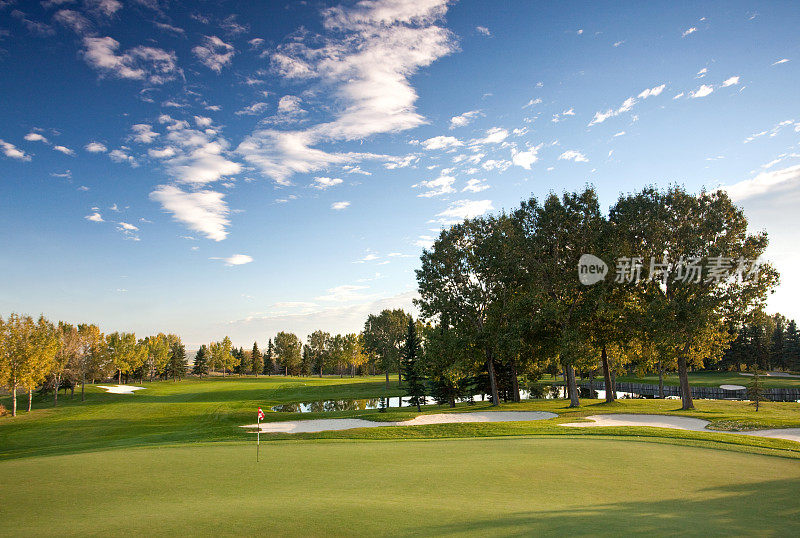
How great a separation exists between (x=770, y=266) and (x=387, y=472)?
97.7 feet

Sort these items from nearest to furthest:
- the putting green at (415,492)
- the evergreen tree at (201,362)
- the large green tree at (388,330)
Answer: the putting green at (415,492)
the large green tree at (388,330)
the evergreen tree at (201,362)

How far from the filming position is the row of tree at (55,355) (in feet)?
127

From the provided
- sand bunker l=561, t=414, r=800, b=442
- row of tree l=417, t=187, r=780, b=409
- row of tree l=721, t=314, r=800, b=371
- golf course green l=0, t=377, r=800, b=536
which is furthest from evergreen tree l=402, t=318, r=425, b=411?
row of tree l=721, t=314, r=800, b=371

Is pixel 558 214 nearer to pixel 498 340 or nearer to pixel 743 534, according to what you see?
pixel 498 340

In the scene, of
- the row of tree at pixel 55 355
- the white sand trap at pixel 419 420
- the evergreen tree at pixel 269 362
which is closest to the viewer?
the white sand trap at pixel 419 420

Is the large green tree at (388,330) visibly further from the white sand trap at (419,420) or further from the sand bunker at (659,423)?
the sand bunker at (659,423)

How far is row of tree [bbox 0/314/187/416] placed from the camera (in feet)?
127

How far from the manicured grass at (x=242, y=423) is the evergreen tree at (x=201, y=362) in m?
43.4

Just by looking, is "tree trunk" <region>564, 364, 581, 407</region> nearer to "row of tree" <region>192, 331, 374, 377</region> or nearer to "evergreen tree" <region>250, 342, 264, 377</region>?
"row of tree" <region>192, 331, 374, 377</region>

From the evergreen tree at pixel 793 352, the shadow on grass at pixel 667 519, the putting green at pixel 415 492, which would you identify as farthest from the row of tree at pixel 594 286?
the evergreen tree at pixel 793 352

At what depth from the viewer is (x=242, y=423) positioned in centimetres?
2897

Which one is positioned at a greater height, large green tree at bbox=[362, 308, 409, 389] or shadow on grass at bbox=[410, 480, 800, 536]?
large green tree at bbox=[362, 308, 409, 389]

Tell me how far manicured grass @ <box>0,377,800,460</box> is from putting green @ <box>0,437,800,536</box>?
481cm

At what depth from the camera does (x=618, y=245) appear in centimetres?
2983
